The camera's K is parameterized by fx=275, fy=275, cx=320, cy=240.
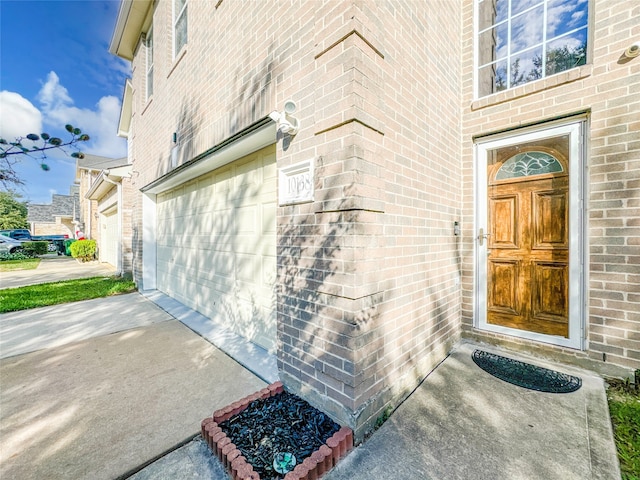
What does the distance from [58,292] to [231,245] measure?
5.76 meters

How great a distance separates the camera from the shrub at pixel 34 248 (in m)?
17.1

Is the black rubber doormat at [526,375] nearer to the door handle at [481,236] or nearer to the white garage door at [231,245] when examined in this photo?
the door handle at [481,236]

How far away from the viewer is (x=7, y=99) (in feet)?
20.4

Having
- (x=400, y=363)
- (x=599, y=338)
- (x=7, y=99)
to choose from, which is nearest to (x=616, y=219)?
(x=599, y=338)

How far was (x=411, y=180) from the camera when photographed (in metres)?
2.45

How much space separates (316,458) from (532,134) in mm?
3727

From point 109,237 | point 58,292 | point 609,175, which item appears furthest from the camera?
point 109,237

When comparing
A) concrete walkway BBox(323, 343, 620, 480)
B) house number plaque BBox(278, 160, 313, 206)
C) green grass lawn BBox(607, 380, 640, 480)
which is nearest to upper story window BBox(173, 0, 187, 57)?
house number plaque BBox(278, 160, 313, 206)

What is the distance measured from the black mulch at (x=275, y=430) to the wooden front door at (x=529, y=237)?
2.59 metres

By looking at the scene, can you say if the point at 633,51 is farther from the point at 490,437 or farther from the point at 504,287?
the point at 490,437

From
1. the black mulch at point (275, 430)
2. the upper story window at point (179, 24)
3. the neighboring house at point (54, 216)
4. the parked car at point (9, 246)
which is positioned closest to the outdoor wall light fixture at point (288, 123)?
the black mulch at point (275, 430)

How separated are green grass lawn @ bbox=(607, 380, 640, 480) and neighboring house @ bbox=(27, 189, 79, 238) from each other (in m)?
35.3

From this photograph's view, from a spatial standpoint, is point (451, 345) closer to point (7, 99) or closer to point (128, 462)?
point (128, 462)

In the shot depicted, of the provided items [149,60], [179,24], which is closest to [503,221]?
[179,24]
